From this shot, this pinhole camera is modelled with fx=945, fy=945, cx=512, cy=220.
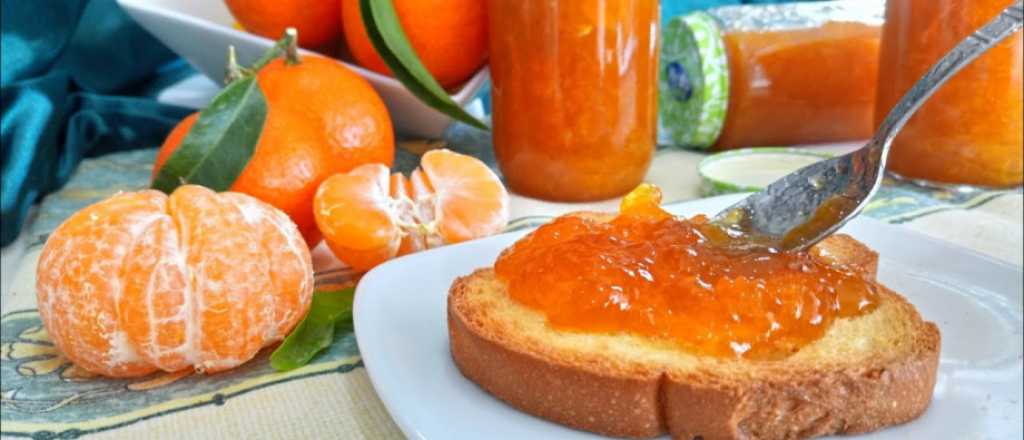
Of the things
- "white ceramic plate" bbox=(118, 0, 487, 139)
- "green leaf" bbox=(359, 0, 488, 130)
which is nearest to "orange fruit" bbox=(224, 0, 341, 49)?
"white ceramic plate" bbox=(118, 0, 487, 139)

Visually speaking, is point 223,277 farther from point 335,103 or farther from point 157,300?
point 335,103

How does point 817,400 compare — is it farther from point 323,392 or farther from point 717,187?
point 717,187

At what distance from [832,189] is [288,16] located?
1.26 meters

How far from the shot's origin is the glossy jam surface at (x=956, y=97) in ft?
5.80

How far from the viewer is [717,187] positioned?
5.91 feet

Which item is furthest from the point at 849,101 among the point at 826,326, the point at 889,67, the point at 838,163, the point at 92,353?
the point at 92,353

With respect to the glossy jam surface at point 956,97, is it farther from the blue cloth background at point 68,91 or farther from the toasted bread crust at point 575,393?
the blue cloth background at point 68,91

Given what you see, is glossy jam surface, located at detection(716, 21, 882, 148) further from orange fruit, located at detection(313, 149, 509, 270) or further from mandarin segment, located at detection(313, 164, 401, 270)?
mandarin segment, located at detection(313, 164, 401, 270)

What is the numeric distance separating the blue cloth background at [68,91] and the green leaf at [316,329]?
92 cm

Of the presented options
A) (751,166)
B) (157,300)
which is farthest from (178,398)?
(751,166)

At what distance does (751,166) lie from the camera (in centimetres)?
195

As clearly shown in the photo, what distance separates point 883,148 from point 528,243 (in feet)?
1.54

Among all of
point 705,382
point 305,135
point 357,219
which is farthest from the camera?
point 305,135

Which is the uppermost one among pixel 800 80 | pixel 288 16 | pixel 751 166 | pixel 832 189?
pixel 288 16
